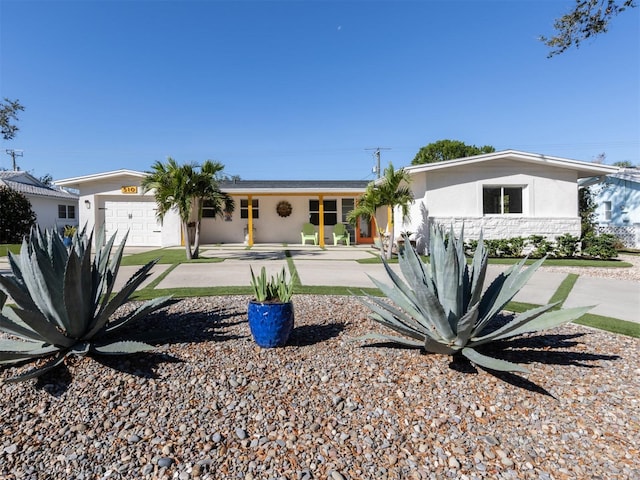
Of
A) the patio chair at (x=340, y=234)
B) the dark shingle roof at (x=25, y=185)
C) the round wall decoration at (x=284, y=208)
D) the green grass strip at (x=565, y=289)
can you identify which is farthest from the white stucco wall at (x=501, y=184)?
the dark shingle roof at (x=25, y=185)

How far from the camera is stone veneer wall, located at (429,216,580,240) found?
43.6ft

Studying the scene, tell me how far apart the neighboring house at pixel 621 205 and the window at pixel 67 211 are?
32.0 meters

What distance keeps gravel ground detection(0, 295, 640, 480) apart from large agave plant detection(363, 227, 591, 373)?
0.22 meters

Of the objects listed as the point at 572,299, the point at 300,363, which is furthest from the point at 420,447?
the point at 572,299

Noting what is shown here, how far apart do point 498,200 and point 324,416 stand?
1346 centimetres

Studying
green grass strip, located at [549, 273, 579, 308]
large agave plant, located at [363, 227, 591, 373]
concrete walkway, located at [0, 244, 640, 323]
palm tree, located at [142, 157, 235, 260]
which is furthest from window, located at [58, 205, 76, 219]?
green grass strip, located at [549, 273, 579, 308]

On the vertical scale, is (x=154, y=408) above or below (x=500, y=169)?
below

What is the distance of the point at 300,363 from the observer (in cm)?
314

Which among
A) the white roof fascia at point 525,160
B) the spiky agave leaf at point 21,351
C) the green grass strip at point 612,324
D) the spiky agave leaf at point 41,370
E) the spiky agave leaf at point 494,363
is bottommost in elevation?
the green grass strip at point 612,324

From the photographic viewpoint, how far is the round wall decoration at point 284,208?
19.3 meters

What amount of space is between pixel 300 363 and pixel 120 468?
4.78 ft

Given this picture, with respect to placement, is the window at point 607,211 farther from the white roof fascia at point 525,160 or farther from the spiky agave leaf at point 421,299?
the spiky agave leaf at point 421,299

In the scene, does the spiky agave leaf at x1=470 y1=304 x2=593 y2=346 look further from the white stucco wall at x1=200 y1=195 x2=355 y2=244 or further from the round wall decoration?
the round wall decoration

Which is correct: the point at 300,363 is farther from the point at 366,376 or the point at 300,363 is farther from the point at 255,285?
the point at 255,285
